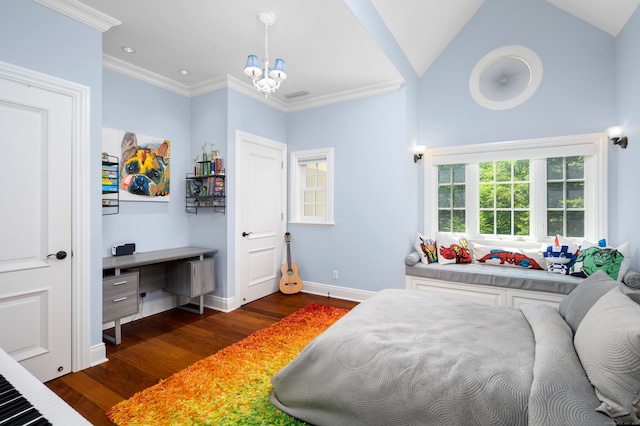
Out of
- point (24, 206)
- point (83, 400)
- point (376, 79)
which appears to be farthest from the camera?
point (376, 79)

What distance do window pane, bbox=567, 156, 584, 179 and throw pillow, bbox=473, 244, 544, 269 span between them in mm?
940

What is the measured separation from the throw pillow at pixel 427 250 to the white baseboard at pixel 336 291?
77 cm

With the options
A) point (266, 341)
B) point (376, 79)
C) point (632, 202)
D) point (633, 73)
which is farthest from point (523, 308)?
point (376, 79)

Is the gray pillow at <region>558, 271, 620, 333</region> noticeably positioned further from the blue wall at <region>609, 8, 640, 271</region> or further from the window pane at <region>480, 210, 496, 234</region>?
the window pane at <region>480, 210, 496, 234</region>

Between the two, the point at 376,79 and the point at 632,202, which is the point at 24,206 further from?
the point at 632,202

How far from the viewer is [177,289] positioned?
356 centimetres

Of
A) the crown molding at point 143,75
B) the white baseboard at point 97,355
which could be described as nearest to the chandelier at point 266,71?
the crown molding at point 143,75

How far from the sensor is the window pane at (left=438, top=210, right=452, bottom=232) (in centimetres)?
428

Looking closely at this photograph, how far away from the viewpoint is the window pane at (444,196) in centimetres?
429

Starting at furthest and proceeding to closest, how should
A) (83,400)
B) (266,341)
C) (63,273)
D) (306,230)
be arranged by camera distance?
1. (306,230)
2. (266,341)
3. (63,273)
4. (83,400)

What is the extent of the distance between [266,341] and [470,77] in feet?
12.8

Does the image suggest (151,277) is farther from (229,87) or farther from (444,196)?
(444,196)

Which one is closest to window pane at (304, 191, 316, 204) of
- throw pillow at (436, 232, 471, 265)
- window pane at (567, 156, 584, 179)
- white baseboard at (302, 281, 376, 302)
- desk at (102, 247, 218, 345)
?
white baseboard at (302, 281, 376, 302)

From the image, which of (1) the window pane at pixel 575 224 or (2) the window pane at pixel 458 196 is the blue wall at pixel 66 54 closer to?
(2) the window pane at pixel 458 196
